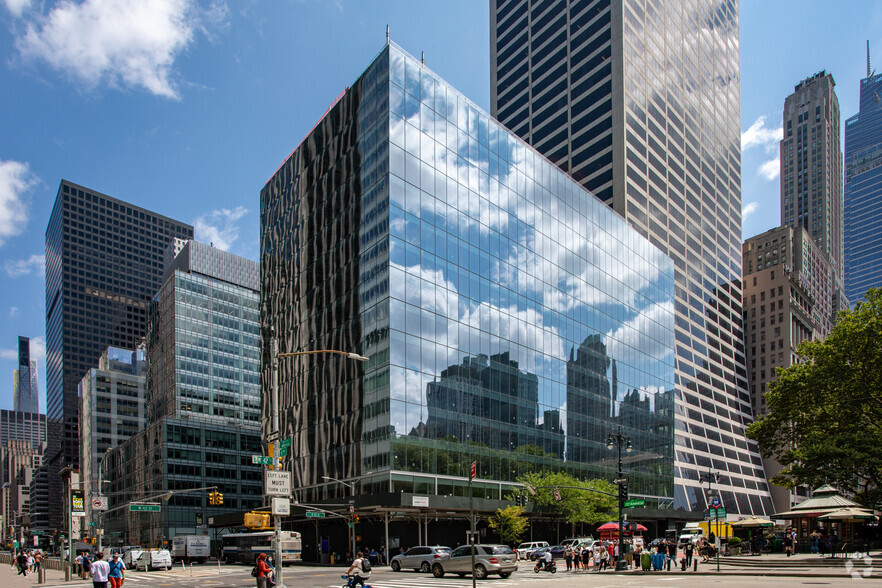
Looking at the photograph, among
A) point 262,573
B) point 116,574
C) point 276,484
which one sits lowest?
point 116,574

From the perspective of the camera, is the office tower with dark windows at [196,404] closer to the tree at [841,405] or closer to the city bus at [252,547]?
the city bus at [252,547]

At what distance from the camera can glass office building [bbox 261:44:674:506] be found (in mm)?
56812

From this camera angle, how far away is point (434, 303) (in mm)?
59188

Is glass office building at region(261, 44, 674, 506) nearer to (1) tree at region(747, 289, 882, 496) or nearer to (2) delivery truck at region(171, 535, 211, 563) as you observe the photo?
(2) delivery truck at region(171, 535, 211, 563)

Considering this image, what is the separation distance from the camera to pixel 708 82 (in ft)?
486

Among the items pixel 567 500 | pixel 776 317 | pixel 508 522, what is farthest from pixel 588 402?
pixel 776 317

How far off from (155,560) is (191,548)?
24.1ft

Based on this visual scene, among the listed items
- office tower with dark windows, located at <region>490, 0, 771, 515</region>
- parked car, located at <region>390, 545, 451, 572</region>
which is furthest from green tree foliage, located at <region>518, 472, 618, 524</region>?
office tower with dark windows, located at <region>490, 0, 771, 515</region>

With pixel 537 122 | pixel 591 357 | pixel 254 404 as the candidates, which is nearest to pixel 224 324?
pixel 254 404

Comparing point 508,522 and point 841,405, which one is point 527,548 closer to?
point 508,522

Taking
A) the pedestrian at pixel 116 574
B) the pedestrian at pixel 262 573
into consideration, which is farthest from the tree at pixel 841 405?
the pedestrian at pixel 116 574

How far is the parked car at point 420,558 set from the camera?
4144cm

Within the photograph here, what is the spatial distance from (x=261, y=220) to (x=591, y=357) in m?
45.7

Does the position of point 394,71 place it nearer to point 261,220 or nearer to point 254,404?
point 261,220
